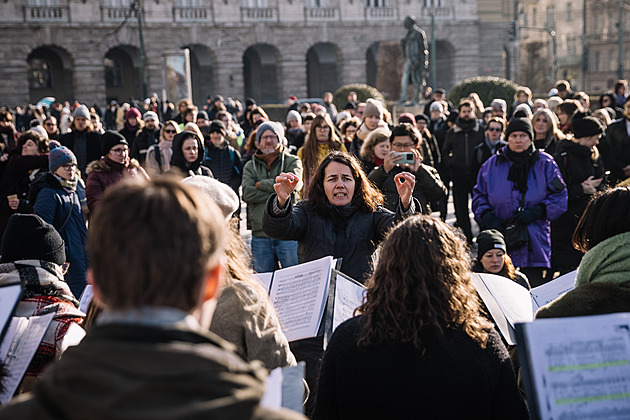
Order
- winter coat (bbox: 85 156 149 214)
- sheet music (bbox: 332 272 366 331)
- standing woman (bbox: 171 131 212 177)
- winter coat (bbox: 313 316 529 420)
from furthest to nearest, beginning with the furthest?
standing woman (bbox: 171 131 212 177) < winter coat (bbox: 85 156 149 214) < sheet music (bbox: 332 272 366 331) < winter coat (bbox: 313 316 529 420)

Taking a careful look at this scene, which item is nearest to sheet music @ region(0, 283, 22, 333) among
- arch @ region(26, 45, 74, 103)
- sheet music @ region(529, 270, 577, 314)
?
sheet music @ region(529, 270, 577, 314)

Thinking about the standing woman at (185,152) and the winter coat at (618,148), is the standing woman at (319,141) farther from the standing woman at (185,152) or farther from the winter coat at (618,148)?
the winter coat at (618,148)

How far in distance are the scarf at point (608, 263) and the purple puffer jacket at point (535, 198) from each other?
3707mm

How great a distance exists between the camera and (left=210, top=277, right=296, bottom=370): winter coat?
108 inches

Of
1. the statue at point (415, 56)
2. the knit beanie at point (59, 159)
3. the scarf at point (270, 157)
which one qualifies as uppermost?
the statue at point (415, 56)

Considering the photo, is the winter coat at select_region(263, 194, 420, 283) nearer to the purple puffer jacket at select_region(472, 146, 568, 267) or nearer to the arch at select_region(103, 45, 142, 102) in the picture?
the purple puffer jacket at select_region(472, 146, 568, 267)

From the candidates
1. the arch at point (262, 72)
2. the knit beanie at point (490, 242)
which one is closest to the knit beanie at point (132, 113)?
the knit beanie at point (490, 242)

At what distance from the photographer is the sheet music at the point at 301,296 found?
3484 millimetres

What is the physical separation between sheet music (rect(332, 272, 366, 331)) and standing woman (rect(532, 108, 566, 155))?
5241mm

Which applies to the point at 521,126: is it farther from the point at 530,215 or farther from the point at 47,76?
the point at 47,76

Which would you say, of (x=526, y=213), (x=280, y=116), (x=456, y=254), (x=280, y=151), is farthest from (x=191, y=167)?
(x=280, y=116)

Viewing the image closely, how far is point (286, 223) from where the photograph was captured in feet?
15.4

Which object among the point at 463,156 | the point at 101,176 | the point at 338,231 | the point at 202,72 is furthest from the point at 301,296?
the point at 202,72

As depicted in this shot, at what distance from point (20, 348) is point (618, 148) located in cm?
820
